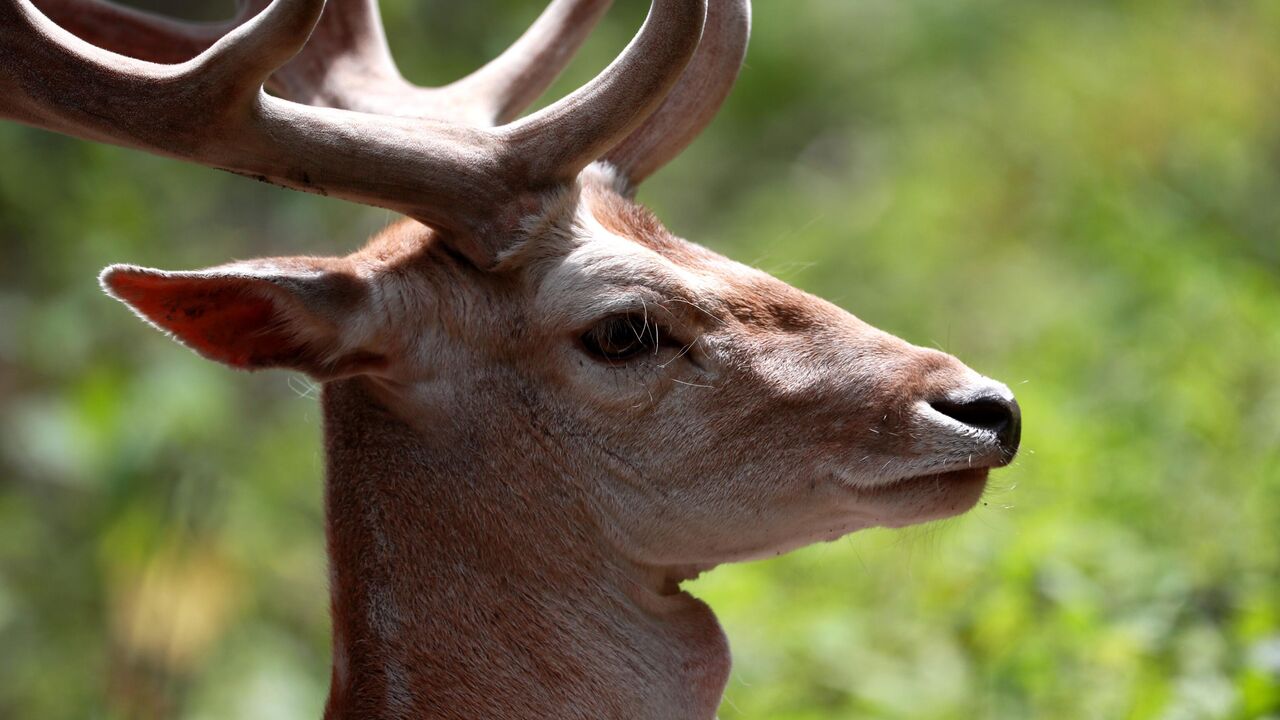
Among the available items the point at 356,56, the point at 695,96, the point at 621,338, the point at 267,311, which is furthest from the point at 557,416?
the point at 356,56

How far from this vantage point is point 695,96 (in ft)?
12.0

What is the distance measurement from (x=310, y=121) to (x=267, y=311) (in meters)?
0.38

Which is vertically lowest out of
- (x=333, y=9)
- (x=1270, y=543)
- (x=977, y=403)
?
(x=333, y=9)

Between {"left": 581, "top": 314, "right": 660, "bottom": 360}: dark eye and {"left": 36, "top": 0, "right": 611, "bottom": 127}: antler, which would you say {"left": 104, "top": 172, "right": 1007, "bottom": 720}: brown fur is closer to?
{"left": 581, "top": 314, "right": 660, "bottom": 360}: dark eye

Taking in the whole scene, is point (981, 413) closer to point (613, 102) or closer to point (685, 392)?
point (685, 392)

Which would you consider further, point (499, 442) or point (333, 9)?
point (333, 9)

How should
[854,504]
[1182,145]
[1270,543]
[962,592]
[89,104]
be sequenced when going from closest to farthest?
[89,104] → [854,504] → [1270,543] → [962,592] → [1182,145]

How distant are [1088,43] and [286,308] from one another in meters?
10.7

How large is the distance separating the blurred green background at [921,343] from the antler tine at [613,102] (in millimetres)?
846

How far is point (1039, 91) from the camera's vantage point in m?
11.4

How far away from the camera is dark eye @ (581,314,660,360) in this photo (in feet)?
9.64

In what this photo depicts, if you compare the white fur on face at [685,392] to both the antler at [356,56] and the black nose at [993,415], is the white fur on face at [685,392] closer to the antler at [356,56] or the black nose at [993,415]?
the black nose at [993,415]

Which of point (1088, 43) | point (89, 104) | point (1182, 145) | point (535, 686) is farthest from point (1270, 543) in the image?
point (1088, 43)

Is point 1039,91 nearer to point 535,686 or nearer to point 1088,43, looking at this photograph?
point 1088,43
